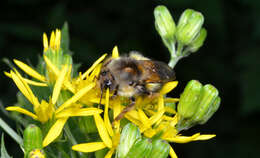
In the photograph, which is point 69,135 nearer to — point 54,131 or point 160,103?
point 54,131

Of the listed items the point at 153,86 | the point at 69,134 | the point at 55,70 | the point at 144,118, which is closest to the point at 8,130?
the point at 69,134

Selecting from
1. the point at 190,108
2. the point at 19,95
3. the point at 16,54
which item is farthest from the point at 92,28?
the point at 190,108

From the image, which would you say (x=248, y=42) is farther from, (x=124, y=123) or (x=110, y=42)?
A: (x=124, y=123)

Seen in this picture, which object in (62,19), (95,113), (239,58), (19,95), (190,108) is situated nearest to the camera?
(95,113)

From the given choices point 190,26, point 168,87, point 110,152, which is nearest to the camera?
point 110,152

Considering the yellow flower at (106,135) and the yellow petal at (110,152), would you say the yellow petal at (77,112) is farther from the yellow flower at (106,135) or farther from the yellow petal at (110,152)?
the yellow petal at (110,152)
